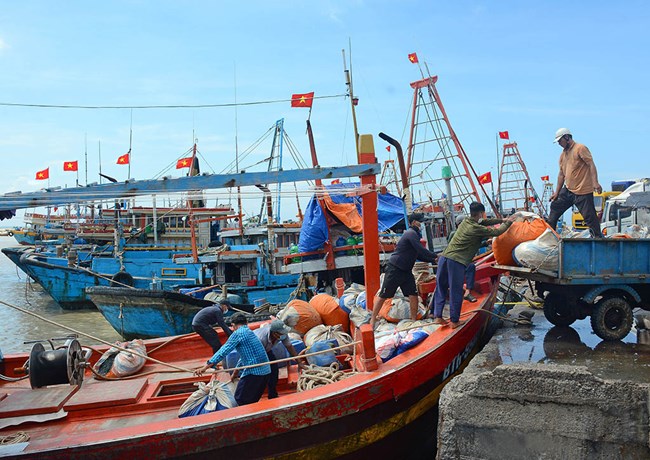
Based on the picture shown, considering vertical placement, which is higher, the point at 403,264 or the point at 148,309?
the point at 403,264

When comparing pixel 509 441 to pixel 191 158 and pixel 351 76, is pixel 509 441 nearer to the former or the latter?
pixel 351 76

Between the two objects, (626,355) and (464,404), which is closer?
(464,404)

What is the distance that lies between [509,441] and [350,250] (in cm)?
839

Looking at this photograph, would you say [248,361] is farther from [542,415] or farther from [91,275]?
[91,275]

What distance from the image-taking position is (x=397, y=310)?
661cm

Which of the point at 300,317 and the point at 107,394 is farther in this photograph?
the point at 300,317


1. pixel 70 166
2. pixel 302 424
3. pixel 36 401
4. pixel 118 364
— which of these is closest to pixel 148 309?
pixel 118 364

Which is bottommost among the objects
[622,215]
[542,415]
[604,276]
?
[542,415]

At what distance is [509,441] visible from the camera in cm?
396

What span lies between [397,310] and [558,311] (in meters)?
2.41

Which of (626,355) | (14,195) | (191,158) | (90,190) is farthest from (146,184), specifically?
(191,158)

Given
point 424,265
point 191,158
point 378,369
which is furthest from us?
point 191,158

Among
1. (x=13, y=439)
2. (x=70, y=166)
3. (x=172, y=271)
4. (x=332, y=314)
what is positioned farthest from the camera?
(x=70, y=166)

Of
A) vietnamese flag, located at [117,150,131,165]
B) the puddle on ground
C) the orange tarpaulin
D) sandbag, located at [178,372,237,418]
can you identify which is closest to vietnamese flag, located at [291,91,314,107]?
the orange tarpaulin
